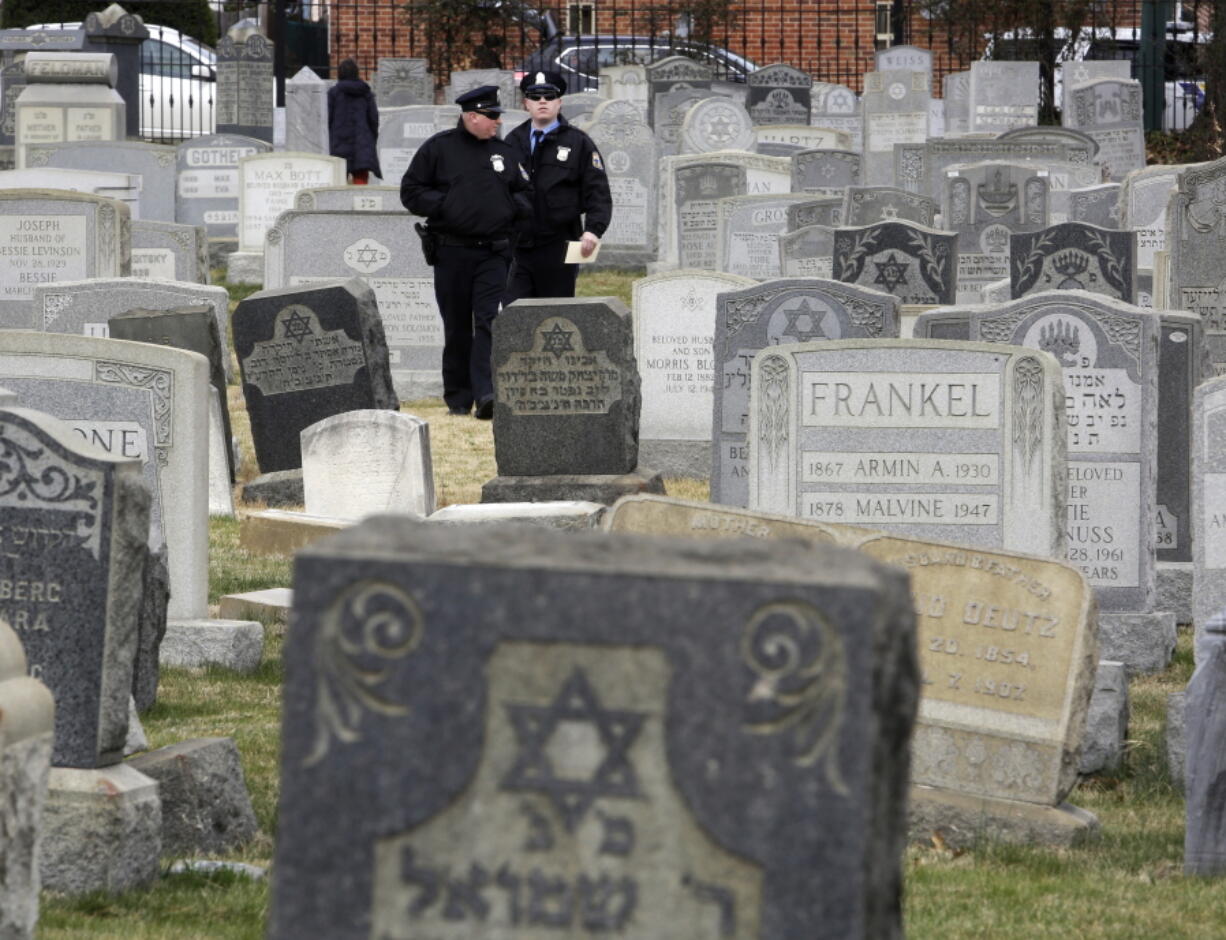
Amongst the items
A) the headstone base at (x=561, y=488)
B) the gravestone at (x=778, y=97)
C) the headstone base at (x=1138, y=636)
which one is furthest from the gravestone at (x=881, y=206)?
the gravestone at (x=778, y=97)

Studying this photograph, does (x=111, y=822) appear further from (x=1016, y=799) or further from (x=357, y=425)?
(x=357, y=425)

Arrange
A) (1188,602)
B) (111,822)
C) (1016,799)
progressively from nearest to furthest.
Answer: (111,822) < (1016,799) < (1188,602)

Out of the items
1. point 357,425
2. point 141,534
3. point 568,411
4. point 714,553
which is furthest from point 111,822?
point 568,411

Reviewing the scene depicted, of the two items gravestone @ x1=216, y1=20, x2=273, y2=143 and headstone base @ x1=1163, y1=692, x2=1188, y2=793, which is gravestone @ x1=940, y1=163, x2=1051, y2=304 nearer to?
headstone base @ x1=1163, y1=692, x2=1188, y2=793

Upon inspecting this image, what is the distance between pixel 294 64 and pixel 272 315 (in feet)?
87.6

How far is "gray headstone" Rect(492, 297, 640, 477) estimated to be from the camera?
10648mm

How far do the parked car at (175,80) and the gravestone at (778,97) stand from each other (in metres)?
8.40

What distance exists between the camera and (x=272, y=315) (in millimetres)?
11141

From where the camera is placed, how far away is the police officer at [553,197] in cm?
1316

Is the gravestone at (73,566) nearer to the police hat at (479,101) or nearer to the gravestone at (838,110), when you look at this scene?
the police hat at (479,101)

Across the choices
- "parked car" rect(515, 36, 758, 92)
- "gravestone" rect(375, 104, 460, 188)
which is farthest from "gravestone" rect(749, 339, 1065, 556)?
"parked car" rect(515, 36, 758, 92)

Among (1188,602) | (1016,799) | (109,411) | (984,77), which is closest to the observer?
(1016,799)

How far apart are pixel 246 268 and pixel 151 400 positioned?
13.3 m

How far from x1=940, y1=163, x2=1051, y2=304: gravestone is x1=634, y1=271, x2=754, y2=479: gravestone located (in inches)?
203
